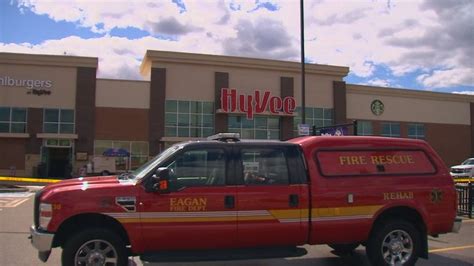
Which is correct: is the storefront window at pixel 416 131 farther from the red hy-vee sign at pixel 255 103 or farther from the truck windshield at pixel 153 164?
the truck windshield at pixel 153 164

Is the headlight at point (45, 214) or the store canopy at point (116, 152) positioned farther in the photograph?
the store canopy at point (116, 152)

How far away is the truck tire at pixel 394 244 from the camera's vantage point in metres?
7.39

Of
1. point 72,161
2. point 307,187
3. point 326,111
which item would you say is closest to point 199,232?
point 307,187

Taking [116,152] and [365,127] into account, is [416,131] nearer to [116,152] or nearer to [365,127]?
[365,127]

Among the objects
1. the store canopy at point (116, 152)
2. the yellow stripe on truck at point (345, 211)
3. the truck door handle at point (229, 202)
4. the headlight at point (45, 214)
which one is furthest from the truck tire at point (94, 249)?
the store canopy at point (116, 152)

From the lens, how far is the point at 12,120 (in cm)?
4084

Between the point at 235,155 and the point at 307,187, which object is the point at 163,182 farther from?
the point at 307,187

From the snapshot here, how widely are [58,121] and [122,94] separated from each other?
569cm

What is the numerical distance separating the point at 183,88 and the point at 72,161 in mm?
11287

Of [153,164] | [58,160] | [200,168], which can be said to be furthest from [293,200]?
[58,160]

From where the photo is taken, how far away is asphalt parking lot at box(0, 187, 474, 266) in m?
6.71

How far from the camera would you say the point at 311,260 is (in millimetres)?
8289

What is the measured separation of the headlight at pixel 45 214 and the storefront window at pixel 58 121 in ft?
122

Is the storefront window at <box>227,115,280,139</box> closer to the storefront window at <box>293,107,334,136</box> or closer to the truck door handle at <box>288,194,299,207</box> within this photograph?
the storefront window at <box>293,107,334,136</box>
